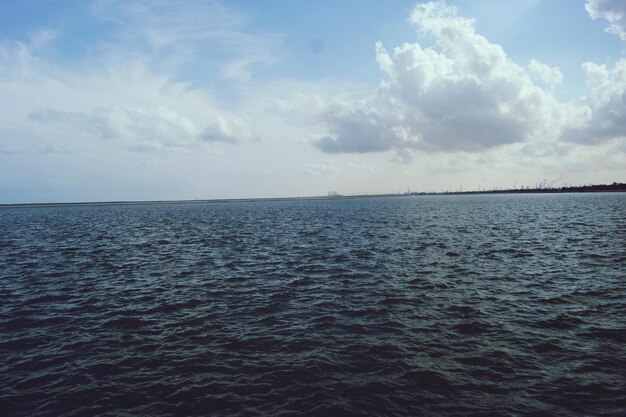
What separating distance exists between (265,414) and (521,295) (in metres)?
20.8

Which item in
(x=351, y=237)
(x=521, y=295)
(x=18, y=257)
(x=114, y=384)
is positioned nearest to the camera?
(x=114, y=384)

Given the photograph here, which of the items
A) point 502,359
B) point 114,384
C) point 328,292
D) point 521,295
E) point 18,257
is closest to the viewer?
point 114,384

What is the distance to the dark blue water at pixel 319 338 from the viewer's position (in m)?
13.1

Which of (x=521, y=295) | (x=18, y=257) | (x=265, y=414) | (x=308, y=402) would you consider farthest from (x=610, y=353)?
(x=18, y=257)

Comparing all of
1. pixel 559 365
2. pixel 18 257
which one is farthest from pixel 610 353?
pixel 18 257

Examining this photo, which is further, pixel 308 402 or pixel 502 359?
pixel 502 359

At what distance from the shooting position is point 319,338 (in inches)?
732

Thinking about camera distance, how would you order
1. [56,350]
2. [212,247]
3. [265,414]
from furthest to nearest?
1. [212,247]
2. [56,350]
3. [265,414]

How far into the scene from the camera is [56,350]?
57.9ft

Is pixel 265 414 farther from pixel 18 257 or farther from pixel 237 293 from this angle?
pixel 18 257

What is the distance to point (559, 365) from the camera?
15219 millimetres

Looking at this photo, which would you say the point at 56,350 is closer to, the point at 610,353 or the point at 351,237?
the point at 610,353

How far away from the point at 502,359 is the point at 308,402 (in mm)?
9246

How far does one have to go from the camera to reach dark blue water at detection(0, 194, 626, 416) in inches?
518
